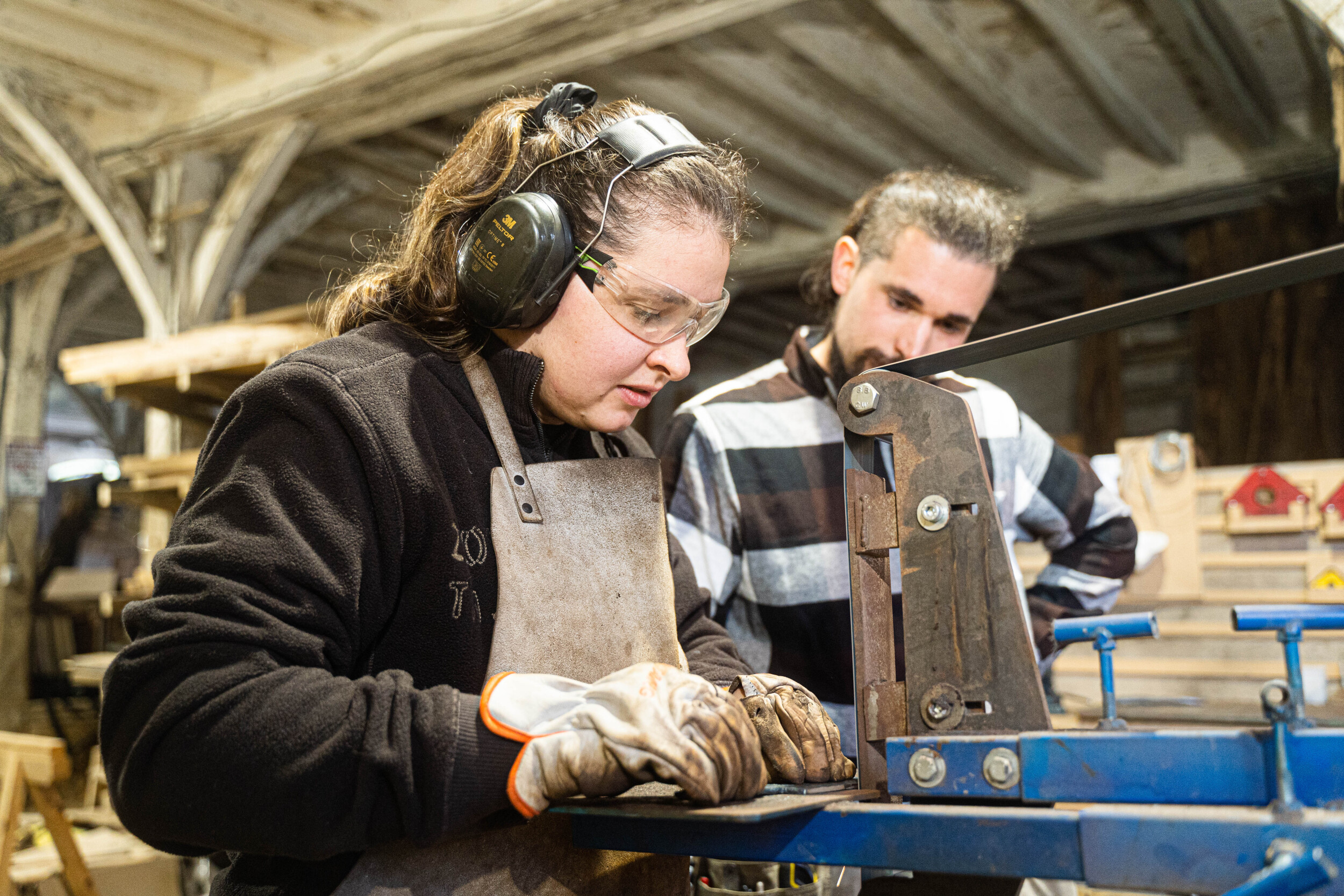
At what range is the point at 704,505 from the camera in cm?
234

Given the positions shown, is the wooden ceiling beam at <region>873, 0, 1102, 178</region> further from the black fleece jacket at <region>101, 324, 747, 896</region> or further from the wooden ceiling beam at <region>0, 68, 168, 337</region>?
the wooden ceiling beam at <region>0, 68, 168, 337</region>

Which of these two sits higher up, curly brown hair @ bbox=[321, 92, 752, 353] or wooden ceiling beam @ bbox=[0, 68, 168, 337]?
wooden ceiling beam @ bbox=[0, 68, 168, 337]

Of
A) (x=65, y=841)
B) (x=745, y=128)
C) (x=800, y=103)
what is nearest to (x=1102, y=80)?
(x=800, y=103)

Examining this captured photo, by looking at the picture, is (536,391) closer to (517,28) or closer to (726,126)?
(517,28)

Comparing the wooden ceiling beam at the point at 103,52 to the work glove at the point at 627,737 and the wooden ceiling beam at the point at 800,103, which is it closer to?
the wooden ceiling beam at the point at 800,103

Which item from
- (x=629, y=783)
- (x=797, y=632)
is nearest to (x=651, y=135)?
(x=629, y=783)

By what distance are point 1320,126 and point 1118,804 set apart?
5462mm

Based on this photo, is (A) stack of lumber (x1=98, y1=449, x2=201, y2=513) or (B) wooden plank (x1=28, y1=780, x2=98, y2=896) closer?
(B) wooden plank (x1=28, y1=780, x2=98, y2=896)

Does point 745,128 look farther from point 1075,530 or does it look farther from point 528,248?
point 528,248

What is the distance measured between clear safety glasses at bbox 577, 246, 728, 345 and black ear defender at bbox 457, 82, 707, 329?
0.09 ft

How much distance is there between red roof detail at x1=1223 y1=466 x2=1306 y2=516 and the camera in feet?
11.9

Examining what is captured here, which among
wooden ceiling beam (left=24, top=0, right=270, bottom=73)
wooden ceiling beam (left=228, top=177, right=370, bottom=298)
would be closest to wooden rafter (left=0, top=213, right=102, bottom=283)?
wooden ceiling beam (left=228, top=177, right=370, bottom=298)

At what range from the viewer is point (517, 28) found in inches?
159

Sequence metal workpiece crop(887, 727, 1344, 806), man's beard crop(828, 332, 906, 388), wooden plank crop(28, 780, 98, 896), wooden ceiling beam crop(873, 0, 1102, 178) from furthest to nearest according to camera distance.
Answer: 1. wooden ceiling beam crop(873, 0, 1102, 178)
2. wooden plank crop(28, 780, 98, 896)
3. man's beard crop(828, 332, 906, 388)
4. metal workpiece crop(887, 727, 1344, 806)
